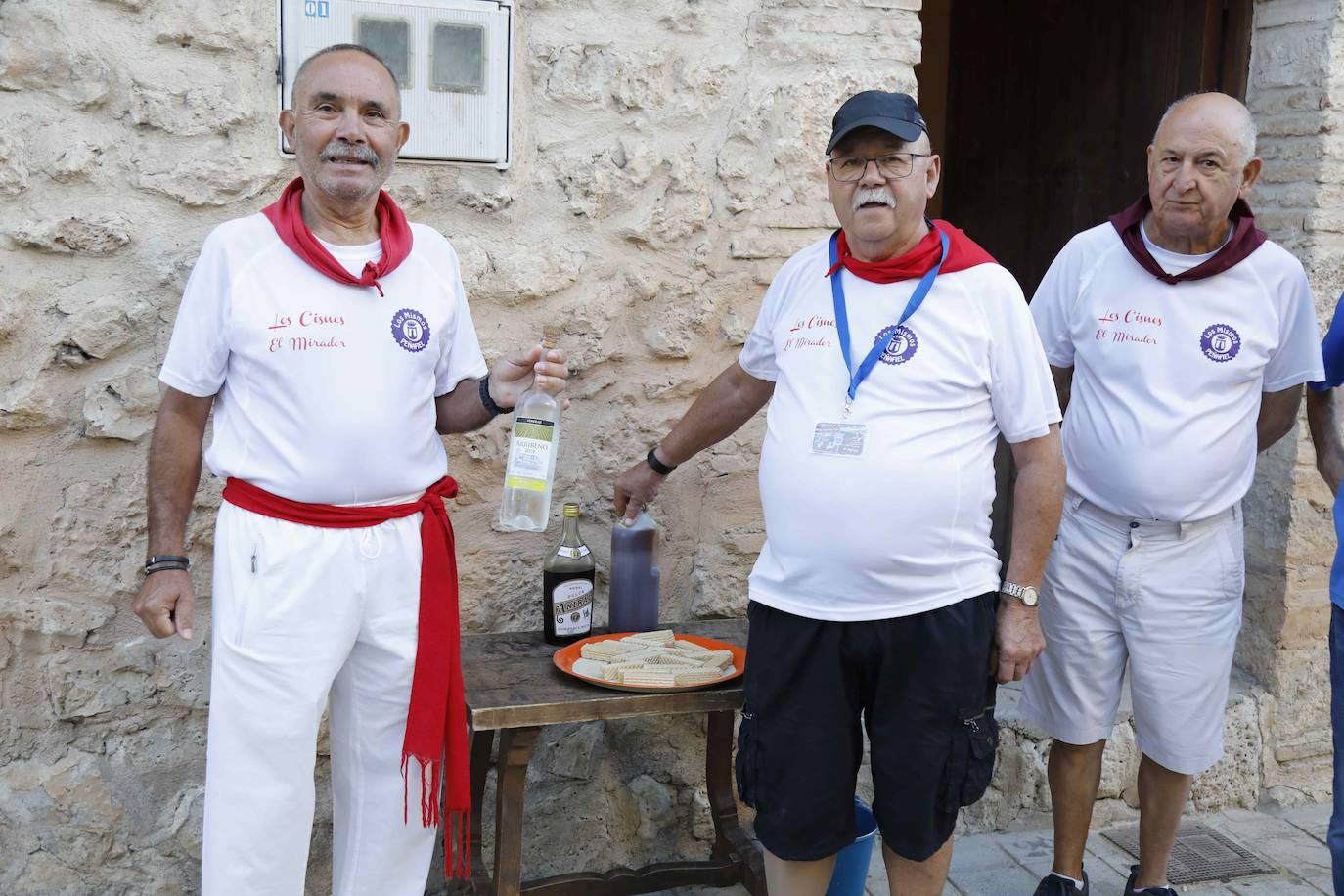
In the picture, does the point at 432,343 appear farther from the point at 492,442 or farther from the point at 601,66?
the point at 601,66

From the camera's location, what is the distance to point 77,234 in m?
2.79

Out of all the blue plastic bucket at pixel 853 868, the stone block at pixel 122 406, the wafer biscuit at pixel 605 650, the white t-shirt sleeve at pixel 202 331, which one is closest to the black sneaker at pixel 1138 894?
the blue plastic bucket at pixel 853 868

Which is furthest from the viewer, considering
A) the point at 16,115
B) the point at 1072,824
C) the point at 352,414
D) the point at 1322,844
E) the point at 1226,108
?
the point at 1322,844

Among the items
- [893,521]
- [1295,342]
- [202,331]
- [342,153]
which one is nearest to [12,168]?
[202,331]

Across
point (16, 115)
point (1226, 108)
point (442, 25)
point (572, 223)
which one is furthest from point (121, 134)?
point (1226, 108)

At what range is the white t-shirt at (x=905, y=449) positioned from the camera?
8.32ft

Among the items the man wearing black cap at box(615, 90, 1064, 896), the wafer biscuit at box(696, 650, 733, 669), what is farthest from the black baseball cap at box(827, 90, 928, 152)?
the wafer biscuit at box(696, 650, 733, 669)

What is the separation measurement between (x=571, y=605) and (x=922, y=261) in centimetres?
119

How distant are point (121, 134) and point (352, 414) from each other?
Result: 93 centimetres

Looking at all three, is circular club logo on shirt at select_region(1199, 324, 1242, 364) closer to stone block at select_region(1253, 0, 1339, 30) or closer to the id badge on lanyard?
the id badge on lanyard

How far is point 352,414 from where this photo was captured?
96.0 inches

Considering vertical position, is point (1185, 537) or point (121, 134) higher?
point (121, 134)

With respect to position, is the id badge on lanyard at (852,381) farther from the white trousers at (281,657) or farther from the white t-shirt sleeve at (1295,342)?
the white t-shirt sleeve at (1295,342)

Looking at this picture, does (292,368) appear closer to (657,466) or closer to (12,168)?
(12,168)
